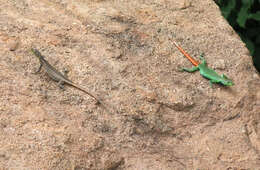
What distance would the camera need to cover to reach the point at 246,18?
6.04 metres

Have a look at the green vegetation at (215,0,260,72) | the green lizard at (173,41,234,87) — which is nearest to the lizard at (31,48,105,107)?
the green lizard at (173,41,234,87)

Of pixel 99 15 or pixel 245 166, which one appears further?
pixel 99 15

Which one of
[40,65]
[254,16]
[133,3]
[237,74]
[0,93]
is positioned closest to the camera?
[0,93]

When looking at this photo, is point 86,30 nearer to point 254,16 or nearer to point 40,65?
point 40,65

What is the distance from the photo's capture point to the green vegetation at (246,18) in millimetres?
6039

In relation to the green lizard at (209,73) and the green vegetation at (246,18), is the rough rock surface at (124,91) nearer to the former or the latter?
the green lizard at (209,73)

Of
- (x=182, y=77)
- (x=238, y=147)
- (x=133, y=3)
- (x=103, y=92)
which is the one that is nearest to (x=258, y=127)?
(x=238, y=147)

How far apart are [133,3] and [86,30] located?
877mm

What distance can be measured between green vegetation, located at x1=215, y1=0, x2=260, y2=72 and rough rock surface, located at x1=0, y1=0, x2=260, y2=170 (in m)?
0.66

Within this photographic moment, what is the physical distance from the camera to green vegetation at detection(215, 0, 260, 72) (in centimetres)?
604

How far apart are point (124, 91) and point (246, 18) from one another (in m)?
2.64

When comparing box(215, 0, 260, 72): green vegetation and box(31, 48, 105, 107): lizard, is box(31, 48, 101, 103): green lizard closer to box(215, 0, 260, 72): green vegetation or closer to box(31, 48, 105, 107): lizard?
box(31, 48, 105, 107): lizard

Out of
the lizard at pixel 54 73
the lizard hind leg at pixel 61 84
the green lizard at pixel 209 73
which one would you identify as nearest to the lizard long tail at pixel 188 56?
the green lizard at pixel 209 73

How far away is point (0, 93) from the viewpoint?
152 inches
